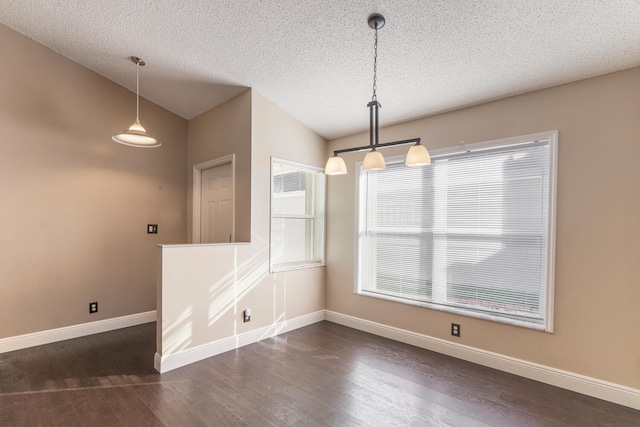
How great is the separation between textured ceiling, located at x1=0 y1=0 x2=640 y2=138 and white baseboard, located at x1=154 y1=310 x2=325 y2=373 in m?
2.63

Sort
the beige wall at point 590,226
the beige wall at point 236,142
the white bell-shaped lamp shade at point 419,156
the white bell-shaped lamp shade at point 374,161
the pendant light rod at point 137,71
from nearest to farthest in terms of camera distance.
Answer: the white bell-shaped lamp shade at point 419,156 → the white bell-shaped lamp shade at point 374,161 → the beige wall at point 590,226 → the pendant light rod at point 137,71 → the beige wall at point 236,142

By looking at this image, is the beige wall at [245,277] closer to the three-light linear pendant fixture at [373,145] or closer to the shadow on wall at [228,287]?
the shadow on wall at [228,287]

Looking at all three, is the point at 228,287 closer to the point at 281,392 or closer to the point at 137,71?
the point at 281,392

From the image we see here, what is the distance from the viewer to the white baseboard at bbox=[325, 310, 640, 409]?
7.58 feet

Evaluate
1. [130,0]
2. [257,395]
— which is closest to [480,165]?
[257,395]

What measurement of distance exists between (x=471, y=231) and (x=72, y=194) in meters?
4.43

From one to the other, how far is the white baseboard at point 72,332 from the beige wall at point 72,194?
0.06m

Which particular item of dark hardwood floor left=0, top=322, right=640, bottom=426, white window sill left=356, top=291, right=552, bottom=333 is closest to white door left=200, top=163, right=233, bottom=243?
dark hardwood floor left=0, top=322, right=640, bottom=426

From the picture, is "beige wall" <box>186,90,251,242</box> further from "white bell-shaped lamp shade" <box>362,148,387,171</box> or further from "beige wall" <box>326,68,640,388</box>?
"beige wall" <box>326,68,640,388</box>

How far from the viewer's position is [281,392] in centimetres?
244

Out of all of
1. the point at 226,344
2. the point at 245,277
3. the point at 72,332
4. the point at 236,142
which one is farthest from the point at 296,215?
the point at 72,332

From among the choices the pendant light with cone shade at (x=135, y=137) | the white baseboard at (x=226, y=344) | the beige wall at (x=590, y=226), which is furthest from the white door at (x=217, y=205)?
the beige wall at (x=590, y=226)

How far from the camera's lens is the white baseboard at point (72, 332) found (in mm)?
3166

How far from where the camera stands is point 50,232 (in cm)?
341
